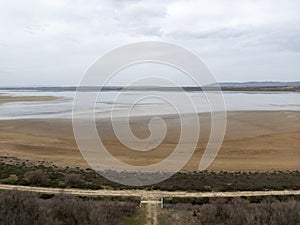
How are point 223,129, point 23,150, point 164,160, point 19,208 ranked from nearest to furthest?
point 19,208 → point 164,160 → point 23,150 → point 223,129

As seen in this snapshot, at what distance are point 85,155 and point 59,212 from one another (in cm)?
1409

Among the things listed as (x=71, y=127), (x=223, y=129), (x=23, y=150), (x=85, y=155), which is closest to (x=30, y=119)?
(x=71, y=127)

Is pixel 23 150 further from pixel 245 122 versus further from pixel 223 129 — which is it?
pixel 245 122

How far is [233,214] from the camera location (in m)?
14.6

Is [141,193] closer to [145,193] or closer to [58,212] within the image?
[145,193]

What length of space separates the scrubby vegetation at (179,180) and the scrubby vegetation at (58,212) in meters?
4.56

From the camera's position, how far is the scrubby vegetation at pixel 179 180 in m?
19.5

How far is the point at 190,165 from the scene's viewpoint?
25.2m

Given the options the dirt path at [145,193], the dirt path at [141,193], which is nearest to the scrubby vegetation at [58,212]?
the dirt path at [145,193]

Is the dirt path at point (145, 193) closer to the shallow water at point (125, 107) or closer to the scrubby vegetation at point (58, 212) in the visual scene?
the scrubby vegetation at point (58, 212)

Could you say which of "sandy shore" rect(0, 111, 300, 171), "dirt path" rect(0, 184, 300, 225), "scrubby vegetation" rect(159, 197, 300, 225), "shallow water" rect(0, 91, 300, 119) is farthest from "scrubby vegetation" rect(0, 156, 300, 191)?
"shallow water" rect(0, 91, 300, 119)

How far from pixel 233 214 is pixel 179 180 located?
634 centimetres

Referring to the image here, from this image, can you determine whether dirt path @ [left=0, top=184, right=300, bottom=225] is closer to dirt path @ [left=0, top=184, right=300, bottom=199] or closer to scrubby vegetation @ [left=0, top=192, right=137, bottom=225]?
dirt path @ [left=0, top=184, right=300, bottom=199]

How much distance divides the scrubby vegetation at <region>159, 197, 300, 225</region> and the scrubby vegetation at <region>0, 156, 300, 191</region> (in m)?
3.49
